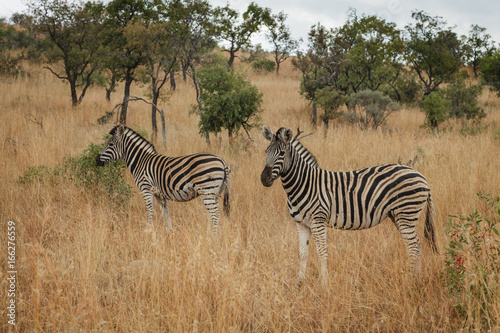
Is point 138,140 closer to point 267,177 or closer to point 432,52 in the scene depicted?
point 267,177

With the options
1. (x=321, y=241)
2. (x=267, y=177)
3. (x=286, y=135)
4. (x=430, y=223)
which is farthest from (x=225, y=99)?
(x=430, y=223)

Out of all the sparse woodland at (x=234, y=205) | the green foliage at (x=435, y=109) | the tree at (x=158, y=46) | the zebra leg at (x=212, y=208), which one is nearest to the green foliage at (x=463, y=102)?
the sparse woodland at (x=234, y=205)

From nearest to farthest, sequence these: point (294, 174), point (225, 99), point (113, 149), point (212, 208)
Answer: point (294, 174) → point (212, 208) → point (113, 149) → point (225, 99)

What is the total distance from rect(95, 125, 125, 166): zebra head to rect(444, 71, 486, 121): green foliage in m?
15.5

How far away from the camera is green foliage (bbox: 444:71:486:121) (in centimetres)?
1692

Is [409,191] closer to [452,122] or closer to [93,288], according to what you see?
[93,288]

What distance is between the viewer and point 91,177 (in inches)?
285

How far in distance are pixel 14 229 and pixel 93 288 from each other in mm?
2615

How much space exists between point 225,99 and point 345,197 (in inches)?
258

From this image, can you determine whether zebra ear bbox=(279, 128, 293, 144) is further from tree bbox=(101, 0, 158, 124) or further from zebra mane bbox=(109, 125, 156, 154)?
tree bbox=(101, 0, 158, 124)

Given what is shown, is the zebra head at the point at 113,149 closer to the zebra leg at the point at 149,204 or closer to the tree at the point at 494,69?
the zebra leg at the point at 149,204

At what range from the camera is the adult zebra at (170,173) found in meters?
5.57

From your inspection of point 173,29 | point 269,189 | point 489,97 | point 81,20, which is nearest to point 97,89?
point 81,20

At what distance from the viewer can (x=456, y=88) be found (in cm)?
1764
